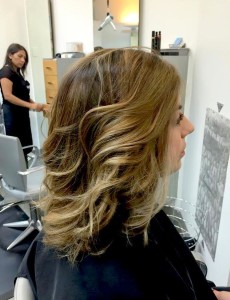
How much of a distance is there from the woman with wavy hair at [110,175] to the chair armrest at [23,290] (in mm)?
13

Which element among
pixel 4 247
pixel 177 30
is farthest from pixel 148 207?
pixel 4 247

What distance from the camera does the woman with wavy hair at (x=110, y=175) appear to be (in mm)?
571

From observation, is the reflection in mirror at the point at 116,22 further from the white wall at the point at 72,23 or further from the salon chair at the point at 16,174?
the salon chair at the point at 16,174

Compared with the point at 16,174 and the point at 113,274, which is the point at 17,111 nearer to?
the point at 16,174

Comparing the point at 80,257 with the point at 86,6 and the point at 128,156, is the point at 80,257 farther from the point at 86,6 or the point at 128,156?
the point at 86,6

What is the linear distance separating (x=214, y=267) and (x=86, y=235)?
1.10 meters

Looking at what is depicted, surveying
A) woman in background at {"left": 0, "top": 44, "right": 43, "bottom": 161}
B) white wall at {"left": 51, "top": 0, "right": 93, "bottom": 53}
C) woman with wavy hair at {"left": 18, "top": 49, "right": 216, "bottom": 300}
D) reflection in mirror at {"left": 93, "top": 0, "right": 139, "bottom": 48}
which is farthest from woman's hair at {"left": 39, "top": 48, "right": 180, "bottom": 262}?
white wall at {"left": 51, "top": 0, "right": 93, "bottom": 53}

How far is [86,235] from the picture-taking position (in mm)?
599

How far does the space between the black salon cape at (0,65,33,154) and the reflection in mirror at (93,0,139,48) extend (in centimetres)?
78

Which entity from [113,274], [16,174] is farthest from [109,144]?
[16,174]

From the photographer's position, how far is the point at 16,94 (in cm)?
256

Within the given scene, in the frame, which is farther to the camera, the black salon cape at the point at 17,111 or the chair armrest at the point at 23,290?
the black salon cape at the point at 17,111

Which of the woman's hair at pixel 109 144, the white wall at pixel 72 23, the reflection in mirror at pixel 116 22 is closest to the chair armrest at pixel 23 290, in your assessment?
the woman's hair at pixel 109 144

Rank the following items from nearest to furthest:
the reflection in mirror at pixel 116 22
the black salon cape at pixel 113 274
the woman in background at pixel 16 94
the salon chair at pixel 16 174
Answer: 1. the black salon cape at pixel 113 274
2. the salon chair at pixel 16 174
3. the reflection in mirror at pixel 116 22
4. the woman in background at pixel 16 94
